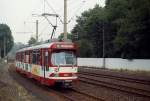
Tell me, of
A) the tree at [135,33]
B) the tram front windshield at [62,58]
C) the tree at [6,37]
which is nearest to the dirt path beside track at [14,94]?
the tram front windshield at [62,58]

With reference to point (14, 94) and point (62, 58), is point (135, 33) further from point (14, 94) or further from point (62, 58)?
point (14, 94)

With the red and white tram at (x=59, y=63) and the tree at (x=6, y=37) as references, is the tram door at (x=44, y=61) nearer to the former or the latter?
the red and white tram at (x=59, y=63)

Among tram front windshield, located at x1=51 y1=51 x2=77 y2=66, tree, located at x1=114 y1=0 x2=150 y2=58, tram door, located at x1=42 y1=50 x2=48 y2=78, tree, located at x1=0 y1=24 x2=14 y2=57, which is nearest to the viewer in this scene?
tram front windshield, located at x1=51 y1=51 x2=77 y2=66

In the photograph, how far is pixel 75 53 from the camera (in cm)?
2216

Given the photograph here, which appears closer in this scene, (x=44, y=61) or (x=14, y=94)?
(x=14, y=94)

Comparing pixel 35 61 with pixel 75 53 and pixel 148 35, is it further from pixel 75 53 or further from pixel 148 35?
pixel 148 35

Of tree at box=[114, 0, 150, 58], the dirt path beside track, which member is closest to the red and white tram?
the dirt path beside track

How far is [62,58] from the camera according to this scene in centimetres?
2162

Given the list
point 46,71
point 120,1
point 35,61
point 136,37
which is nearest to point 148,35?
point 136,37

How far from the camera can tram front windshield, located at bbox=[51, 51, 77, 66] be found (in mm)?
21455

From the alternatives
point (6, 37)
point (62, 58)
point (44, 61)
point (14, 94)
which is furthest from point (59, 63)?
point (6, 37)

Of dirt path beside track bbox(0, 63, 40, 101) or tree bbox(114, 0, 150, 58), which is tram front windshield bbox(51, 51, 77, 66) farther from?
tree bbox(114, 0, 150, 58)

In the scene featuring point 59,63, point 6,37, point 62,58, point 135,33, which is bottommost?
point 59,63

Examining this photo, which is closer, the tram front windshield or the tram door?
the tram front windshield
